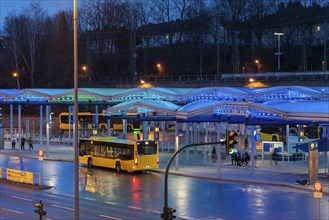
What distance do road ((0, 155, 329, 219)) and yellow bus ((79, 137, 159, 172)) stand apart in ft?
4.28

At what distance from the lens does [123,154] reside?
39.0 metres

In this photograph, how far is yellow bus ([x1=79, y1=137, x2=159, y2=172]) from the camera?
126ft

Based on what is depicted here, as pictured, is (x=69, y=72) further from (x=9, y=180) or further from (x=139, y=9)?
(x=9, y=180)

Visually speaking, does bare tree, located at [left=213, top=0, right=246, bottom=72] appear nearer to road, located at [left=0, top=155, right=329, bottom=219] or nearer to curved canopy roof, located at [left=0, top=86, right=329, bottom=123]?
curved canopy roof, located at [left=0, top=86, right=329, bottom=123]

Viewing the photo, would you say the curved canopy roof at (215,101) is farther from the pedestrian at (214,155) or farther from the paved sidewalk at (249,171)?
the paved sidewalk at (249,171)

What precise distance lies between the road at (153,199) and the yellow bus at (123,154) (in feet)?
4.28

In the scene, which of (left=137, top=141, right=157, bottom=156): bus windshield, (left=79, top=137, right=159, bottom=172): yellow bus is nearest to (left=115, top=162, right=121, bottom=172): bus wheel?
(left=79, top=137, right=159, bottom=172): yellow bus

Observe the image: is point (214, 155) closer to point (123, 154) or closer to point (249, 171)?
point (249, 171)

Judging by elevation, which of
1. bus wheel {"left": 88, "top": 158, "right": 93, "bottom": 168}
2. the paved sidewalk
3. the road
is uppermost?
bus wheel {"left": 88, "top": 158, "right": 93, "bottom": 168}

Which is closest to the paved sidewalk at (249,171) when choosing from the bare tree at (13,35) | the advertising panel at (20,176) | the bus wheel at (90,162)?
the bus wheel at (90,162)

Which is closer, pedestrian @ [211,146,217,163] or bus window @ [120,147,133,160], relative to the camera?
bus window @ [120,147,133,160]

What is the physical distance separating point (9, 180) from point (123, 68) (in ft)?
260

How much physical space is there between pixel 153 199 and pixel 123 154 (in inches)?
448

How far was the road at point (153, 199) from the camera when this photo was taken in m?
24.1
